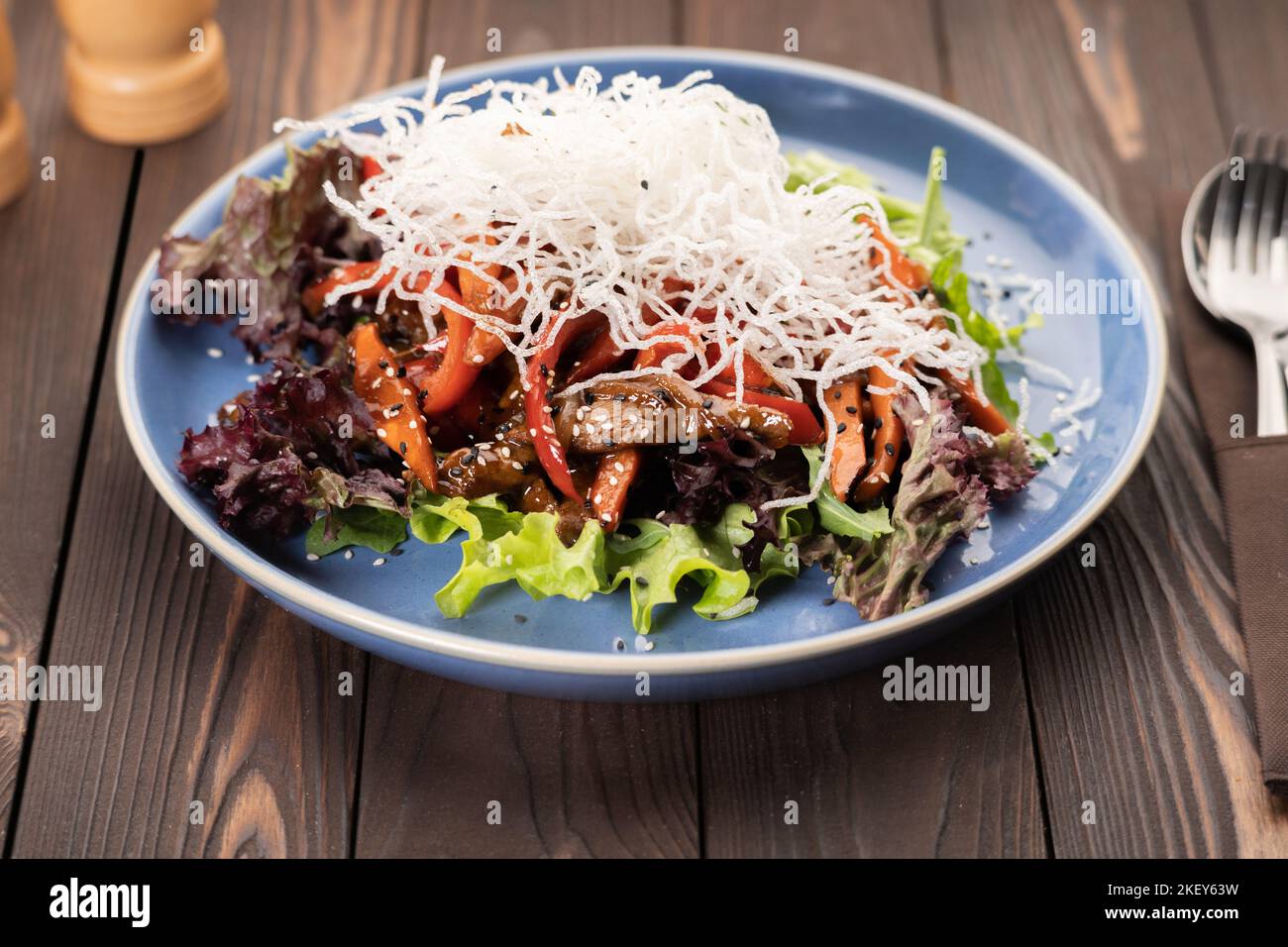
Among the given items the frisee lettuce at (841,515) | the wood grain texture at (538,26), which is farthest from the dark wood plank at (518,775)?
the wood grain texture at (538,26)

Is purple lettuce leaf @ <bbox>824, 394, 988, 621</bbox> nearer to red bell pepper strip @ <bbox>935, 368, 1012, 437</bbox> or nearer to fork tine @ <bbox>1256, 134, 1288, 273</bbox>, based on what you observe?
red bell pepper strip @ <bbox>935, 368, 1012, 437</bbox>

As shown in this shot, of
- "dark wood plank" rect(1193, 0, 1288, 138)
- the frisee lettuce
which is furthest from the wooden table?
"dark wood plank" rect(1193, 0, 1288, 138)

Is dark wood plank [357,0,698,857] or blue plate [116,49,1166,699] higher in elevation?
blue plate [116,49,1166,699]

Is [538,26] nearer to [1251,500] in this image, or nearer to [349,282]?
[349,282]

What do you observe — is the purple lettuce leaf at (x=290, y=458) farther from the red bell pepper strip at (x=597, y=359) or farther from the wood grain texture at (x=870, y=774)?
the wood grain texture at (x=870, y=774)

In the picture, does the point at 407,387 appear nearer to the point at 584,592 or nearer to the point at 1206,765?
the point at 584,592

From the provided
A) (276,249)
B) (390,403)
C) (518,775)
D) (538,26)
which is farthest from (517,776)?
(538,26)
